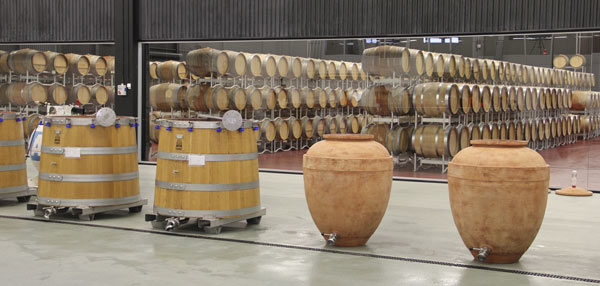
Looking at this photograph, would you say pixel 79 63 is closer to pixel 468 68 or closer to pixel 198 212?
pixel 468 68

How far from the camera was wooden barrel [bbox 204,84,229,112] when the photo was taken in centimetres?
1356

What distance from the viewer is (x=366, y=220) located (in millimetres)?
5953

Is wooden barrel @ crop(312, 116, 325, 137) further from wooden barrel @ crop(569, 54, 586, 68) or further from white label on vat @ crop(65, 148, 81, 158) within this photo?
white label on vat @ crop(65, 148, 81, 158)

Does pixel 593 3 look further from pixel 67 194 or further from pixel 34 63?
pixel 34 63

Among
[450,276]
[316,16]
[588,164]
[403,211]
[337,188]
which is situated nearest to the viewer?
[450,276]

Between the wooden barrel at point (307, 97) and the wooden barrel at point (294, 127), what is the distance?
0.48 metres

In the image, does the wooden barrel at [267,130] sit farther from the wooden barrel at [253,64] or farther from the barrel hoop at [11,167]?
the barrel hoop at [11,167]

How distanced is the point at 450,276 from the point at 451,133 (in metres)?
7.32

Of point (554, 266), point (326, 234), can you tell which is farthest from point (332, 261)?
point (554, 266)

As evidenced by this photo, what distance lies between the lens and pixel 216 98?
13539 mm

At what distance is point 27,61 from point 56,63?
24.5 inches

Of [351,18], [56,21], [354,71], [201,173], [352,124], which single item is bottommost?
[201,173]

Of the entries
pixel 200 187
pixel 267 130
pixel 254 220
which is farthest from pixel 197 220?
pixel 267 130

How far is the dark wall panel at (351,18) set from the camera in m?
10.5
